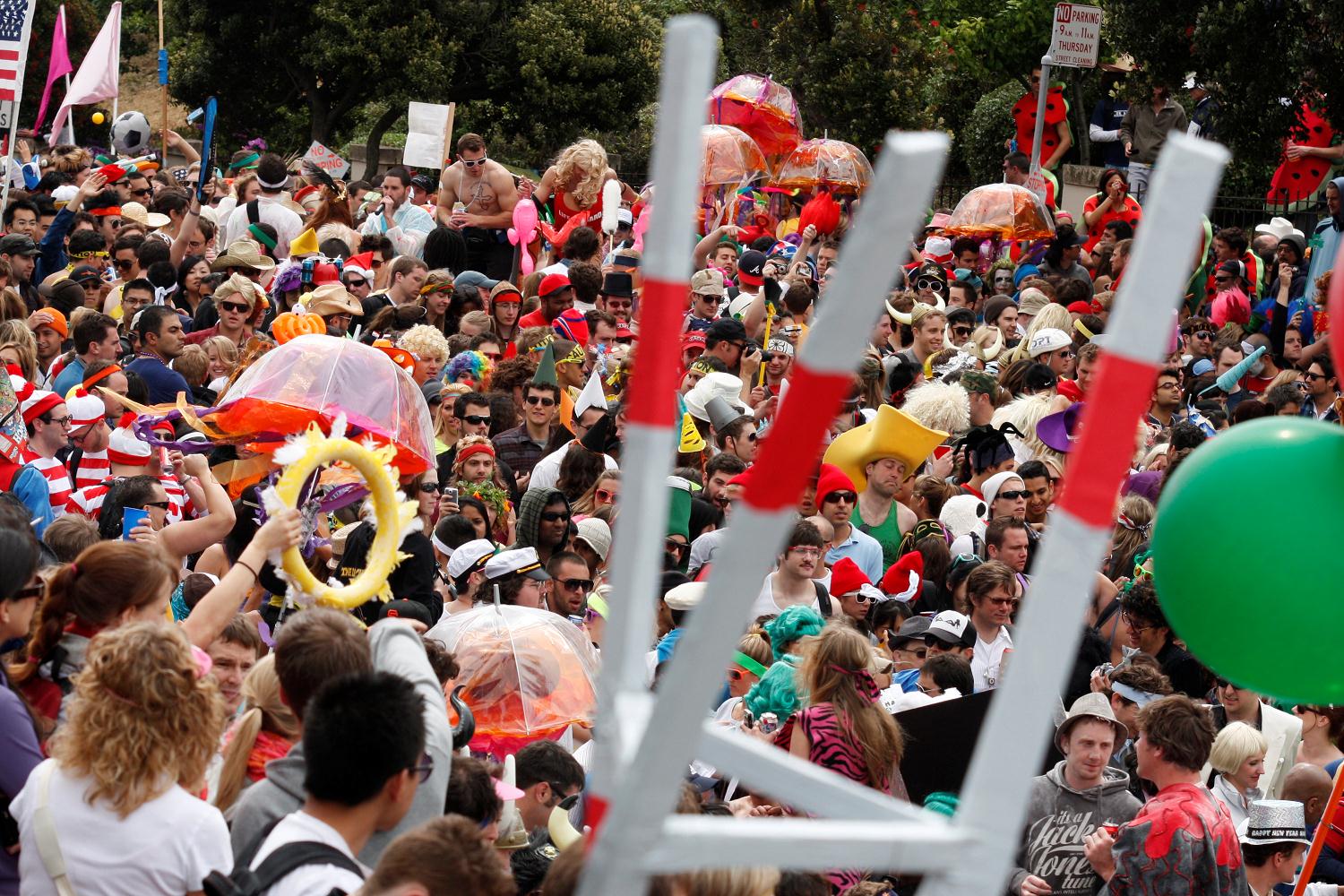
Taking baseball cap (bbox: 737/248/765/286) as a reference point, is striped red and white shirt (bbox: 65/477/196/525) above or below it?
below

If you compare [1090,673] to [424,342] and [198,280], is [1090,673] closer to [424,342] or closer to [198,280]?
[424,342]

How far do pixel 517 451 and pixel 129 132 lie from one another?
42.3ft

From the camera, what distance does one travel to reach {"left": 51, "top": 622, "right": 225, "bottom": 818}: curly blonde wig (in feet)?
10.7

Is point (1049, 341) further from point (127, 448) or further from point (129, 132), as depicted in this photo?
point (129, 132)

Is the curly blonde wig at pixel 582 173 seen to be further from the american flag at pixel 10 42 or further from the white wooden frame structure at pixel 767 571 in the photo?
the white wooden frame structure at pixel 767 571

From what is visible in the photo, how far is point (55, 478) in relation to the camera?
7.27m

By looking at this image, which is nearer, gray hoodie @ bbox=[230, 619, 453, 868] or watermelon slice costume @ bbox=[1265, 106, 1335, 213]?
gray hoodie @ bbox=[230, 619, 453, 868]

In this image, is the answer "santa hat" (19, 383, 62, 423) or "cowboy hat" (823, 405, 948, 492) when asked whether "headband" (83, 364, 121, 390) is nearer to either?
"santa hat" (19, 383, 62, 423)

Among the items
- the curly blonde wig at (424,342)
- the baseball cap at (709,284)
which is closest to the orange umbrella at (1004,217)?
the baseball cap at (709,284)

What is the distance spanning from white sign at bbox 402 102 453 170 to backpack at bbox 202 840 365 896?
560 inches

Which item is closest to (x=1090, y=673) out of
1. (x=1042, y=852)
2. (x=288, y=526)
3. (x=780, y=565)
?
(x=780, y=565)

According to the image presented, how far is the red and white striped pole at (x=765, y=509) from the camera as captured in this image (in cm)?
154

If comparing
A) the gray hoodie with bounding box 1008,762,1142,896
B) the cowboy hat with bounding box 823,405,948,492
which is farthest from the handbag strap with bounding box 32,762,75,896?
the cowboy hat with bounding box 823,405,948,492

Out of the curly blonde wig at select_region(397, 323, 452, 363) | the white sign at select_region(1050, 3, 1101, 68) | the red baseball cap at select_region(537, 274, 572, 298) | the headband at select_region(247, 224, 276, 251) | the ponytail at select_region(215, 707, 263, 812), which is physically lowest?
the headband at select_region(247, 224, 276, 251)
